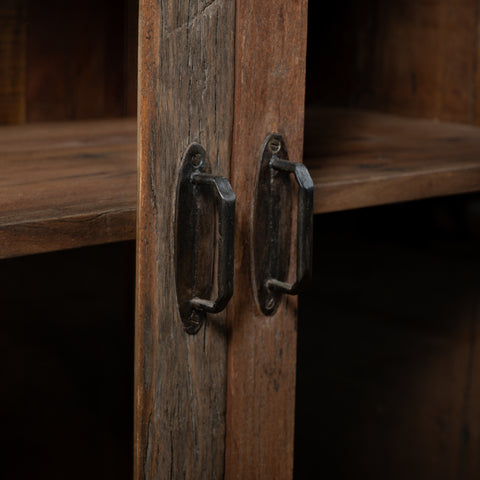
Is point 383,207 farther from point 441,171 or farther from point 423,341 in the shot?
point 441,171

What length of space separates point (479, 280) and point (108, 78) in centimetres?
135

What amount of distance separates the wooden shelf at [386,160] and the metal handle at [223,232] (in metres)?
0.24

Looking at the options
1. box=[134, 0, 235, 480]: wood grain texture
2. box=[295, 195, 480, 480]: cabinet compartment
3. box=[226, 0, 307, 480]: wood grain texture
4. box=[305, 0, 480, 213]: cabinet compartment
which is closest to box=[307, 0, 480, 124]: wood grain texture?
box=[305, 0, 480, 213]: cabinet compartment

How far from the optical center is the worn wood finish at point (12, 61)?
71.9 inches

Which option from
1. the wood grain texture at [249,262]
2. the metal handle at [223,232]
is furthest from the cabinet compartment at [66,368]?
the metal handle at [223,232]

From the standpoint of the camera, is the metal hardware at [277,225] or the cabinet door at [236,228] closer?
the cabinet door at [236,228]

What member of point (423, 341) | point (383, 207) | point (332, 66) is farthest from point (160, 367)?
point (383, 207)

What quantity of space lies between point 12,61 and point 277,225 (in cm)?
109

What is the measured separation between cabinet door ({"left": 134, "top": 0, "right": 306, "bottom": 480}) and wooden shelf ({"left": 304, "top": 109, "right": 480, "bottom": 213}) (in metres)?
0.17

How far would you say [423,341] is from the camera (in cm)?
251

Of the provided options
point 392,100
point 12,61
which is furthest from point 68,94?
point 392,100

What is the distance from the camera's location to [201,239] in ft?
2.94

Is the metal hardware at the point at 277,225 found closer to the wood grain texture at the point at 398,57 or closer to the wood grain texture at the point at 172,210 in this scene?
the wood grain texture at the point at 172,210

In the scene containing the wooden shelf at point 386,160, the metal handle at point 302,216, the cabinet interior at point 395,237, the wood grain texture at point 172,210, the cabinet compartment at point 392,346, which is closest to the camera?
the wood grain texture at point 172,210
